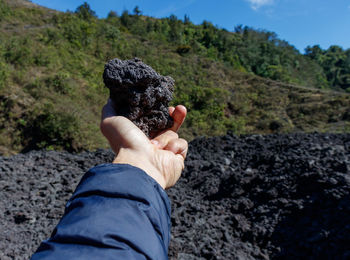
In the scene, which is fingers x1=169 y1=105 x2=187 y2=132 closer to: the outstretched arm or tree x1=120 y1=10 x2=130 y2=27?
the outstretched arm

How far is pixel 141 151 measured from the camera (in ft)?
6.81

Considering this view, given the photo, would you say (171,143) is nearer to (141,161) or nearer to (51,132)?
(141,161)

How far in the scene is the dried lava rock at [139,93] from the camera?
100 inches

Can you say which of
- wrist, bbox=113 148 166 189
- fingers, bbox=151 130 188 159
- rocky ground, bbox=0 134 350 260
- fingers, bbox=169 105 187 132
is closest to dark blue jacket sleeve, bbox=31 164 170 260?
wrist, bbox=113 148 166 189

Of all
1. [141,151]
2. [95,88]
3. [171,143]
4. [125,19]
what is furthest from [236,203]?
[125,19]

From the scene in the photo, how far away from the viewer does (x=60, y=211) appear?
4594 millimetres

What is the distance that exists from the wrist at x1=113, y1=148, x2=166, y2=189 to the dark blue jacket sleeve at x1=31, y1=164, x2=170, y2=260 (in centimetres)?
50

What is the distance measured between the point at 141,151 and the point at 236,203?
3515mm

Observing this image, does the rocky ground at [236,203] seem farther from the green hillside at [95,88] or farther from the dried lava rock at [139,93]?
the green hillside at [95,88]

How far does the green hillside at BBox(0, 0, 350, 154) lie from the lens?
29.2ft

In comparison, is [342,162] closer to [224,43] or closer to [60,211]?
[60,211]

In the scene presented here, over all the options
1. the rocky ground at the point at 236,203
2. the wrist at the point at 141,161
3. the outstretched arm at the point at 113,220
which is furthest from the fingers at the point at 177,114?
the rocky ground at the point at 236,203

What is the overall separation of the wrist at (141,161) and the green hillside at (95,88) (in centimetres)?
229

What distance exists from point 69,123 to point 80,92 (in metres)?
3.35
